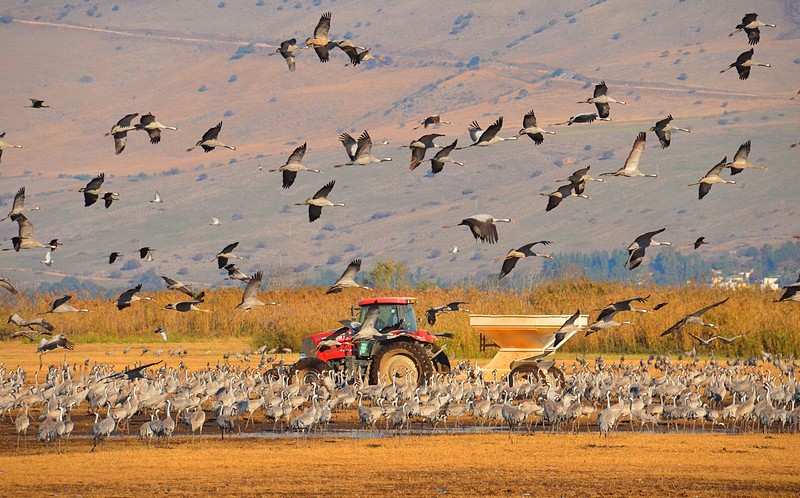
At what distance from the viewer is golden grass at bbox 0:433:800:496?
17297 millimetres

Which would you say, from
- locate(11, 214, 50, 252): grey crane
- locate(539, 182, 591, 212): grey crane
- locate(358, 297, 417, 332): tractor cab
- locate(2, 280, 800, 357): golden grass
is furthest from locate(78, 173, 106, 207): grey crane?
locate(2, 280, 800, 357): golden grass

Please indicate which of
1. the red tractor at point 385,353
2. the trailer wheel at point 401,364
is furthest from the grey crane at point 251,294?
the trailer wheel at point 401,364

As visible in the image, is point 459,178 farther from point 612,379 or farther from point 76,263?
point 612,379

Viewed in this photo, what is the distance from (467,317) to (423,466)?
84.9 feet

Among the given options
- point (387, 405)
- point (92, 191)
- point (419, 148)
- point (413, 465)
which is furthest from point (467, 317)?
point (413, 465)

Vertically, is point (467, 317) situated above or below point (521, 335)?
above

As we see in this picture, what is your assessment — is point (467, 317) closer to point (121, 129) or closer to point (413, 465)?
point (121, 129)

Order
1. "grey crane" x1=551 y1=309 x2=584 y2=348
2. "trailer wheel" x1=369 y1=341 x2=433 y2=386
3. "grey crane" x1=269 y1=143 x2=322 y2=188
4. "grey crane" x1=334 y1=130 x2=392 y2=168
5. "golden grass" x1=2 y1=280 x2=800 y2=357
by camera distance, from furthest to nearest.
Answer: "golden grass" x1=2 y1=280 x2=800 y2=357
"grey crane" x1=551 y1=309 x2=584 y2=348
"trailer wheel" x1=369 y1=341 x2=433 y2=386
"grey crane" x1=334 y1=130 x2=392 y2=168
"grey crane" x1=269 y1=143 x2=322 y2=188

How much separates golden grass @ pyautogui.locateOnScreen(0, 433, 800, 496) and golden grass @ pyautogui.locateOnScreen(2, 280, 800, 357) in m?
19.9

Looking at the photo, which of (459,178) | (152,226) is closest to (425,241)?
(459,178)

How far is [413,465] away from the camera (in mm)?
Result: 19406

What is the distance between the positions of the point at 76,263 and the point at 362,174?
4171cm

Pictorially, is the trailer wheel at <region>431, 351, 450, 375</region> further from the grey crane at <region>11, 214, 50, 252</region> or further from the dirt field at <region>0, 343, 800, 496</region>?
the grey crane at <region>11, 214, 50, 252</region>

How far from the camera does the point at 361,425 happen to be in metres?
24.9
